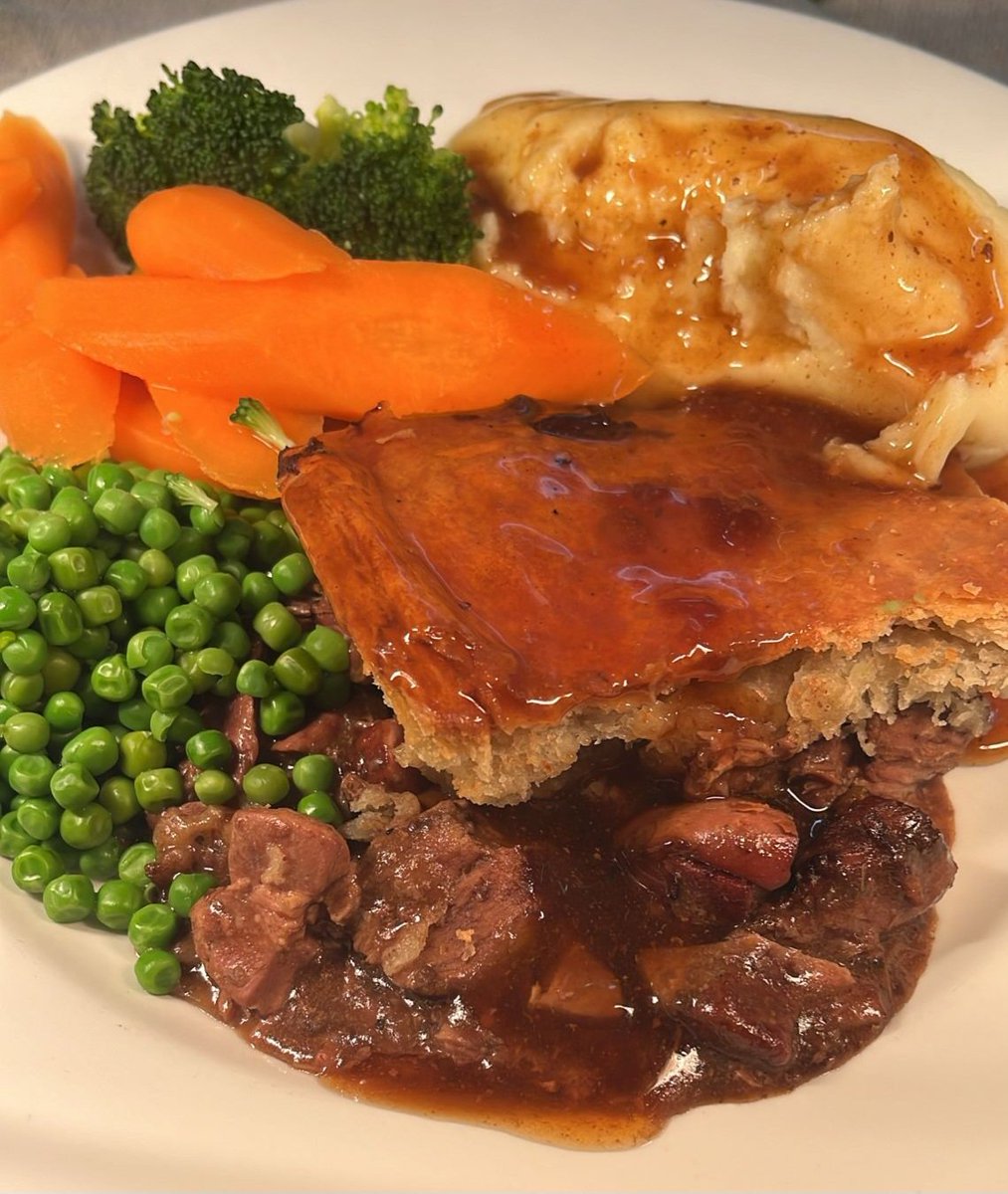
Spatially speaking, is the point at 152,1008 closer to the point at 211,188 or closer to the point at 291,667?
the point at 291,667

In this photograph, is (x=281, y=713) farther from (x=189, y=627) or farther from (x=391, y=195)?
(x=391, y=195)

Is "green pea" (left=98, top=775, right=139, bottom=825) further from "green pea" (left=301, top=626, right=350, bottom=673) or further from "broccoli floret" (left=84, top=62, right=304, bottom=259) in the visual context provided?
"broccoli floret" (left=84, top=62, right=304, bottom=259)

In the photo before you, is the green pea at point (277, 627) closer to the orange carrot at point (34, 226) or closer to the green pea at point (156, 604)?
the green pea at point (156, 604)

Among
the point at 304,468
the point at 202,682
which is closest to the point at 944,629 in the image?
the point at 304,468

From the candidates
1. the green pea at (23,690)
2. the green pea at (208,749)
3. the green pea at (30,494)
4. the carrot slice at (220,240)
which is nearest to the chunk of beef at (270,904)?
the green pea at (208,749)

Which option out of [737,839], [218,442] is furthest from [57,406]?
[737,839]

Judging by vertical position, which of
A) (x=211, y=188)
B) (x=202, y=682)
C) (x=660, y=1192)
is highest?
(x=211, y=188)

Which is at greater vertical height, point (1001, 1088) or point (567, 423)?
point (567, 423)
